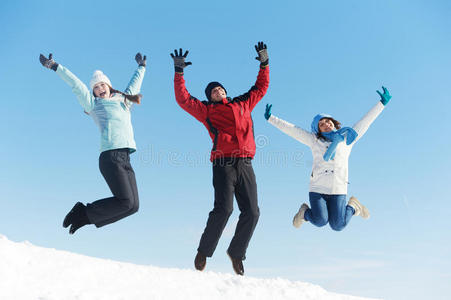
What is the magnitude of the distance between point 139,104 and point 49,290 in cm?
343

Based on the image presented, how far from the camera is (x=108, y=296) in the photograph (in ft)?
12.8

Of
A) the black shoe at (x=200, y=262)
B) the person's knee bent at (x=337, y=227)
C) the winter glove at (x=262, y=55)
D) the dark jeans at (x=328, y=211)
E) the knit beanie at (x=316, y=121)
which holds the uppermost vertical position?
the winter glove at (x=262, y=55)

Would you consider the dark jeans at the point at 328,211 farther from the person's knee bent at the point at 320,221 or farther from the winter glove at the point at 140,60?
the winter glove at the point at 140,60

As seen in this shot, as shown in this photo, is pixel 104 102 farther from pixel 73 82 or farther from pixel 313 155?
pixel 313 155

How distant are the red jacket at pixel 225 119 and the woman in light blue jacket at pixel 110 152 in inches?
38.2

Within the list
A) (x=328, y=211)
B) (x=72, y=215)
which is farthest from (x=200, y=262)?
(x=328, y=211)

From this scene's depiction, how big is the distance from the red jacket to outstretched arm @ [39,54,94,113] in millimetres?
1400

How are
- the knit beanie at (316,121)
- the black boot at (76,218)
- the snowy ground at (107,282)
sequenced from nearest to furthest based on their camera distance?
1. the snowy ground at (107,282)
2. the black boot at (76,218)
3. the knit beanie at (316,121)

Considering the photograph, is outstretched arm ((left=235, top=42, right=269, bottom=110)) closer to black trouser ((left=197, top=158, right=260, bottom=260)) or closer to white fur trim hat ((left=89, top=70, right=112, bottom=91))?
black trouser ((left=197, top=158, right=260, bottom=260))

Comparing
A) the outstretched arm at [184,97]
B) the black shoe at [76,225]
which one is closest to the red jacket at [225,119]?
the outstretched arm at [184,97]

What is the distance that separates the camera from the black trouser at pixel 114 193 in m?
6.13

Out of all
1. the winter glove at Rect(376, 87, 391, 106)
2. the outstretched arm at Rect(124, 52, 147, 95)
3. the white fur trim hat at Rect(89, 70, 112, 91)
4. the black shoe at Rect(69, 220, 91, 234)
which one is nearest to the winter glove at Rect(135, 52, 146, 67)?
the outstretched arm at Rect(124, 52, 147, 95)

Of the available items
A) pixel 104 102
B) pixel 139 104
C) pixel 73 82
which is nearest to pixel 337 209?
pixel 139 104

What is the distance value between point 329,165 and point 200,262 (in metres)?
2.71
